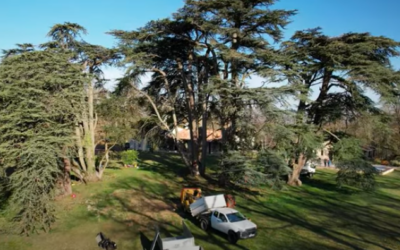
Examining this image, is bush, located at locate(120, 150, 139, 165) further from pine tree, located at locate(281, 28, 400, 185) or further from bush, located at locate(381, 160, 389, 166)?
bush, located at locate(381, 160, 389, 166)

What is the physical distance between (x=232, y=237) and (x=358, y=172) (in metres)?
16.0

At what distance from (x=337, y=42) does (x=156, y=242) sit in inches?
806

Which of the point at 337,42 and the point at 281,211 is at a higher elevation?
the point at 337,42

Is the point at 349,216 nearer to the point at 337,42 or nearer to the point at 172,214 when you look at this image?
the point at 172,214

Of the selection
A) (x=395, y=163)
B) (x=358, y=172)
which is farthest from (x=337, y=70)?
(x=395, y=163)

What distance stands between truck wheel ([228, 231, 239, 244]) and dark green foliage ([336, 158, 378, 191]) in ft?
49.1

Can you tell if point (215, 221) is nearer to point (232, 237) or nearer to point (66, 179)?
point (232, 237)

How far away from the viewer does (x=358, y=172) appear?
2544cm

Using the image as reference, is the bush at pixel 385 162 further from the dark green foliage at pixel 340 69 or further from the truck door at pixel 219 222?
the truck door at pixel 219 222

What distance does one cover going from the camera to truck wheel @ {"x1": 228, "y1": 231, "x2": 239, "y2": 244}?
1430cm

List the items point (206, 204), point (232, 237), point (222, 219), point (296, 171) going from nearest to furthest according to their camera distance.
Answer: point (232, 237) → point (222, 219) → point (206, 204) → point (296, 171)

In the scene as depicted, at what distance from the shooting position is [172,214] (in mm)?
18672

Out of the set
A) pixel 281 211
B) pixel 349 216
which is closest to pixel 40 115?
pixel 281 211

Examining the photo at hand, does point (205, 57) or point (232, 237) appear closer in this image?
point (232, 237)
